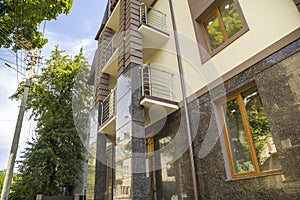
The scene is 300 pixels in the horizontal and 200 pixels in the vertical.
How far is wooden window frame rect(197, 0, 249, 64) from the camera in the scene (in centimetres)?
367

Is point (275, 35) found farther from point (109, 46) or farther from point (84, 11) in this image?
point (84, 11)

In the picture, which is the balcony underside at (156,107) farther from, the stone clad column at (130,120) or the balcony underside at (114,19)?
the balcony underside at (114,19)

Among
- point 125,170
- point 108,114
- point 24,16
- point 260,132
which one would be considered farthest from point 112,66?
point 260,132

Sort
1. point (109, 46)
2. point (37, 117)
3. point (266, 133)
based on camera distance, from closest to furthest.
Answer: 1. point (266, 133)
2. point (109, 46)
3. point (37, 117)

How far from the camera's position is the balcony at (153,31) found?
559 centimetres

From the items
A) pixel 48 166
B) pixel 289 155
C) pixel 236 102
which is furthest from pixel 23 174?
pixel 289 155

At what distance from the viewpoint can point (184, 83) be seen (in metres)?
4.66

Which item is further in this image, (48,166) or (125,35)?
(48,166)

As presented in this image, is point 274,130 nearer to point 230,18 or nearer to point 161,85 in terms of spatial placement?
point 230,18

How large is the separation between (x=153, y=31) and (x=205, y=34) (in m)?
1.63

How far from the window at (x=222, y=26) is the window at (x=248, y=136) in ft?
3.98

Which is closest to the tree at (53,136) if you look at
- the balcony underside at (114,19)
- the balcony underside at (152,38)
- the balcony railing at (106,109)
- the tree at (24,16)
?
the tree at (24,16)

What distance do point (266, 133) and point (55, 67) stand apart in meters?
13.7

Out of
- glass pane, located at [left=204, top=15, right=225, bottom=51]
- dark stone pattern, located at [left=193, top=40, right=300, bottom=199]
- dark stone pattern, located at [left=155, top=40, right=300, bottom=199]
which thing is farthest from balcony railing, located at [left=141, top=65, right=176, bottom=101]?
dark stone pattern, located at [left=193, top=40, right=300, bottom=199]
